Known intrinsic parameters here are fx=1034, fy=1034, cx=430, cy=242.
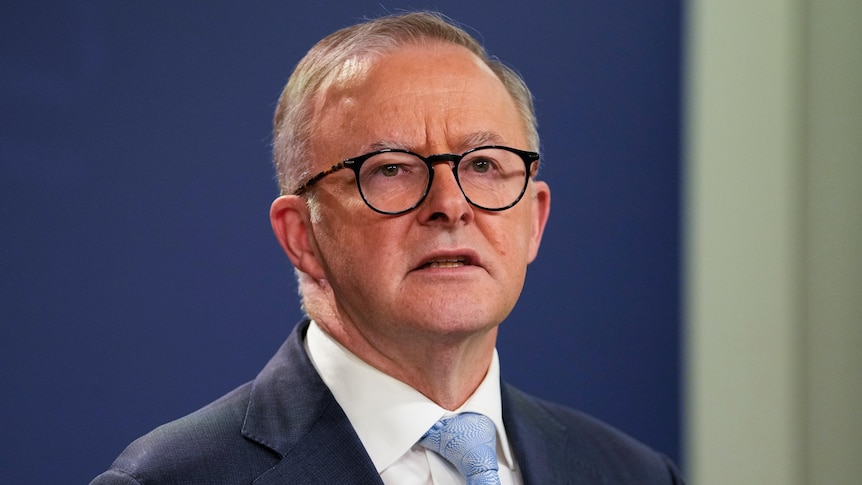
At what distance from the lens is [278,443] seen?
1.74 meters

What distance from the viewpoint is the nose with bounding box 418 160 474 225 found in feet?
5.54

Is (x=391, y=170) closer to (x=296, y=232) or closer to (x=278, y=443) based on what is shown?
(x=296, y=232)

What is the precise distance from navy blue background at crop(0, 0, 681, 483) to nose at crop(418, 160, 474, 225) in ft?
1.61

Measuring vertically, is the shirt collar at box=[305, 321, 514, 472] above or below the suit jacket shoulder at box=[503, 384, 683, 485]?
above

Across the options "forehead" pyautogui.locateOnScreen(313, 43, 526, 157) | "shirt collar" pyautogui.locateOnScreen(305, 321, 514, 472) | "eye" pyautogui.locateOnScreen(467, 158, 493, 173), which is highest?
"forehead" pyautogui.locateOnScreen(313, 43, 526, 157)

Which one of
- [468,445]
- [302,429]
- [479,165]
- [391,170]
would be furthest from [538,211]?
[302,429]

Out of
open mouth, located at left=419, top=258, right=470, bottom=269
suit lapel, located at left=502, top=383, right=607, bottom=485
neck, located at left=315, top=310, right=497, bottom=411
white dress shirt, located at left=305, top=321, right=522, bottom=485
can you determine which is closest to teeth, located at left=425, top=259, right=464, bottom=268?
open mouth, located at left=419, top=258, right=470, bottom=269

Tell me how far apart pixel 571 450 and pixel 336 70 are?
0.87 metres

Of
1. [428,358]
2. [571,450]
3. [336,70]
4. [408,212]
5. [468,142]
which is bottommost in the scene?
[571,450]

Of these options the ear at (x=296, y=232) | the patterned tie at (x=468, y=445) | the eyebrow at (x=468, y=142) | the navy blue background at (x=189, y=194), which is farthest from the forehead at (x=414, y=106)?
the patterned tie at (x=468, y=445)

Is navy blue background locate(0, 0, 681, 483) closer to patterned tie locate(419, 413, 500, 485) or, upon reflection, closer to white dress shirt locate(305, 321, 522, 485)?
white dress shirt locate(305, 321, 522, 485)

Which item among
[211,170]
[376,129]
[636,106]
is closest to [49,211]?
[211,170]

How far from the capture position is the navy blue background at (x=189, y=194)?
186 centimetres

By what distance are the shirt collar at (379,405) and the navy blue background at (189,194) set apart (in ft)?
1.05
